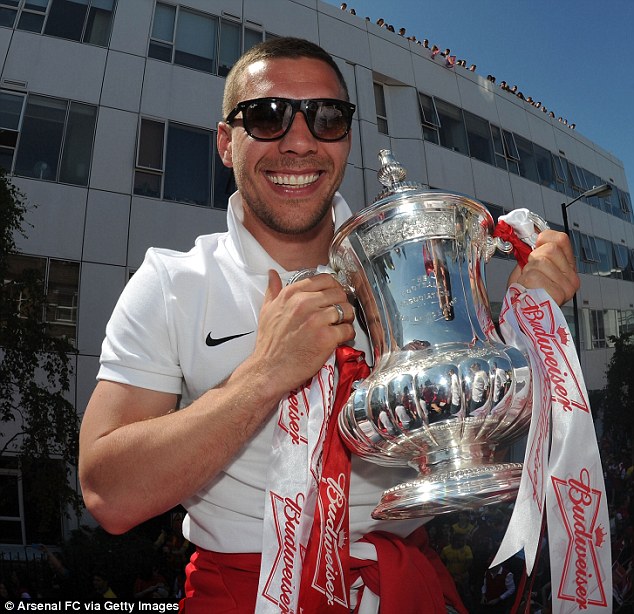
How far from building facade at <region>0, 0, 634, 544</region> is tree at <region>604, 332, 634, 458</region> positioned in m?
3.58

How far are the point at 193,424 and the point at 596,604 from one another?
0.90 m

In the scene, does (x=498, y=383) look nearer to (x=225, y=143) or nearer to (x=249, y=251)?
(x=249, y=251)

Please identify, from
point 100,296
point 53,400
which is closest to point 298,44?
point 53,400

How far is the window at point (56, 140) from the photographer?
372 inches

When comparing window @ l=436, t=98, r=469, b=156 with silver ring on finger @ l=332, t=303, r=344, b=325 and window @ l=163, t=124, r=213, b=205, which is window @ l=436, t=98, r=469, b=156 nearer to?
window @ l=163, t=124, r=213, b=205

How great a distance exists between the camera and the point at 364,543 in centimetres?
→ 157

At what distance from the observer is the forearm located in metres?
1.31

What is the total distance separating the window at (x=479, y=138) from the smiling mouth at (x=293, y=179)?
13935mm

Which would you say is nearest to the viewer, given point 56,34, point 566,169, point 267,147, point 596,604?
point 596,604

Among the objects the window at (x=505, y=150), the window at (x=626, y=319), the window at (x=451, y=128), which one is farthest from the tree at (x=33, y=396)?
the window at (x=626, y=319)

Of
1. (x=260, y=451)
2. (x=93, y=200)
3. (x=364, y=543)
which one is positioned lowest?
(x=364, y=543)

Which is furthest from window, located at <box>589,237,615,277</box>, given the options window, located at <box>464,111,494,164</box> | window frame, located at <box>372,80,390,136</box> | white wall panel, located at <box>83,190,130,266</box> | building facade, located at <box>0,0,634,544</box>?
white wall panel, located at <box>83,190,130,266</box>

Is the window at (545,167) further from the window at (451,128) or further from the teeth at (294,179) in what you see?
the teeth at (294,179)

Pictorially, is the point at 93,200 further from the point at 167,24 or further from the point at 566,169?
the point at 566,169
